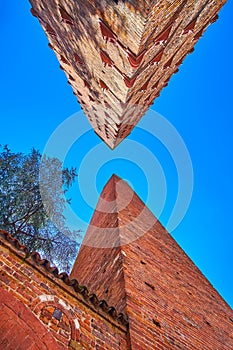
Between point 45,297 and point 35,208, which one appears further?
point 35,208

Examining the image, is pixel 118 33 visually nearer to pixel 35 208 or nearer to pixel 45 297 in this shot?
pixel 45 297

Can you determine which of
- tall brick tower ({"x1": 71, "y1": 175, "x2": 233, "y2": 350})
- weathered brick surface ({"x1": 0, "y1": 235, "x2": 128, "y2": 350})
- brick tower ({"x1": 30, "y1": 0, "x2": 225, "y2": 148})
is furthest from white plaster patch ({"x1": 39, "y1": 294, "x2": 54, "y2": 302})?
brick tower ({"x1": 30, "y1": 0, "x2": 225, "y2": 148})

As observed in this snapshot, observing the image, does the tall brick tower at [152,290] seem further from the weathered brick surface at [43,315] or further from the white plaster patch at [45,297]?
the white plaster patch at [45,297]

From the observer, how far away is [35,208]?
358 inches

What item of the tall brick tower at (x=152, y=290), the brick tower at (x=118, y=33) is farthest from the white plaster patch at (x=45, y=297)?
the brick tower at (x=118, y=33)

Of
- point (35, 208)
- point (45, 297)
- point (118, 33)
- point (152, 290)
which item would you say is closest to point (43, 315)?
point (45, 297)

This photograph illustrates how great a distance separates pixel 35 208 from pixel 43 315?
571 cm

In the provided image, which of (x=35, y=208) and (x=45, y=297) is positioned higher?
(x=35, y=208)

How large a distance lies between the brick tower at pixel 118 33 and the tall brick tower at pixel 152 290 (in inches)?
135

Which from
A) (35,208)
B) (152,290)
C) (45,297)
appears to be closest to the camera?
(45,297)

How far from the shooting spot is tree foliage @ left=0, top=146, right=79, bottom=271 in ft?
28.3

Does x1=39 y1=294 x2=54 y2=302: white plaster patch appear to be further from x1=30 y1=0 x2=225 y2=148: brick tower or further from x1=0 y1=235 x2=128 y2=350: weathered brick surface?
x1=30 y1=0 x2=225 y2=148: brick tower

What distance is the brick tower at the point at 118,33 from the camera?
3.38m

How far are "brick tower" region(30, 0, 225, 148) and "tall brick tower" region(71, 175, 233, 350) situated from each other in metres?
3.42
